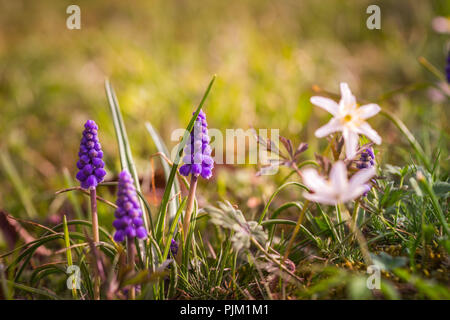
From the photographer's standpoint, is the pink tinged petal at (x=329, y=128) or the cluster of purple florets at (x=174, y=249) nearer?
the pink tinged petal at (x=329, y=128)

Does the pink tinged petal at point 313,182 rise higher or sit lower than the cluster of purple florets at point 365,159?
lower

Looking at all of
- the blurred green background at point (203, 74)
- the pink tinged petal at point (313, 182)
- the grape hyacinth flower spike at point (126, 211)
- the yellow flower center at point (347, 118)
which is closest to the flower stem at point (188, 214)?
the grape hyacinth flower spike at point (126, 211)

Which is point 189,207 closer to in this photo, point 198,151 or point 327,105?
point 198,151

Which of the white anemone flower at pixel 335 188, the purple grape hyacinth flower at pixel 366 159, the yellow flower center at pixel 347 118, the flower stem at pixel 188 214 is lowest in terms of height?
the flower stem at pixel 188 214

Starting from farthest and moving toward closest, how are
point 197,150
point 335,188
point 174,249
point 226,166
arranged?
1. point 226,166
2. point 174,249
3. point 197,150
4. point 335,188

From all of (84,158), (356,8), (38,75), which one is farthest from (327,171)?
(356,8)

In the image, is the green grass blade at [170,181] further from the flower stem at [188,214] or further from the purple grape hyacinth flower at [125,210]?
the purple grape hyacinth flower at [125,210]

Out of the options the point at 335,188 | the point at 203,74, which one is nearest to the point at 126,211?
the point at 335,188

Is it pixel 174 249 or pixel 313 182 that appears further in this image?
pixel 174 249
